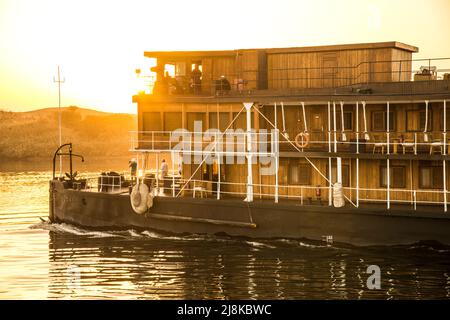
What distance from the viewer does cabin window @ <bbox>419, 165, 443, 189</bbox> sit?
29594 mm

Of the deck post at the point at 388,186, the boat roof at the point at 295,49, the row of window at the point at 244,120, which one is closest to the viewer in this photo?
the deck post at the point at 388,186

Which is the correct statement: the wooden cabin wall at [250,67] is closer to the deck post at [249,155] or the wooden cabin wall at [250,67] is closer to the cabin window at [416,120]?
the deck post at [249,155]

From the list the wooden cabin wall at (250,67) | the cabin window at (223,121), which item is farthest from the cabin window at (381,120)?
the cabin window at (223,121)

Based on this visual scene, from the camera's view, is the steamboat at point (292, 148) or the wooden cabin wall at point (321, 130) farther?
the wooden cabin wall at point (321, 130)

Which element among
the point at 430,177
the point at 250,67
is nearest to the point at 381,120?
the point at 430,177

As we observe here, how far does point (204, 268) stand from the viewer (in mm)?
26562

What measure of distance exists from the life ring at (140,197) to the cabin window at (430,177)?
11.4 meters

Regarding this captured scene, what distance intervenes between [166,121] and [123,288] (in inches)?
472

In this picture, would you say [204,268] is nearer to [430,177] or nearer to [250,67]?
[430,177]

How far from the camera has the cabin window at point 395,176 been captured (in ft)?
99.3

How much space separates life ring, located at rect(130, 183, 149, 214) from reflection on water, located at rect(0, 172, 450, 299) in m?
1.25

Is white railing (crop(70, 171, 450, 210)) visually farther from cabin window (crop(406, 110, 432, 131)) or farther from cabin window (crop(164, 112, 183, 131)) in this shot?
cabin window (crop(406, 110, 432, 131))
